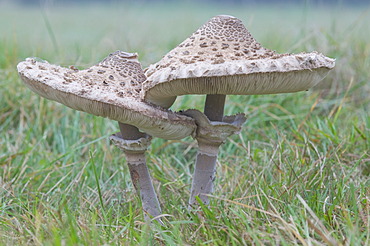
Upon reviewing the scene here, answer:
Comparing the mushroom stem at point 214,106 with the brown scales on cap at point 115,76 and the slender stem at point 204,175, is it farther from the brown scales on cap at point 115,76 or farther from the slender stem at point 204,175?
the brown scales on cap at point 115,76

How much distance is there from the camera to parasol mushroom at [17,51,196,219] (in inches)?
91.8

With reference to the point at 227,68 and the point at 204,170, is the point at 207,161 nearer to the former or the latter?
the point at 204,170

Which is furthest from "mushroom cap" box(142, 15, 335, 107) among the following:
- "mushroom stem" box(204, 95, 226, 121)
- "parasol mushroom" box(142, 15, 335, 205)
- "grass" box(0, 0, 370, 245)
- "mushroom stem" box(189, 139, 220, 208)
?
"grass" box(0, 0, 370, 245)

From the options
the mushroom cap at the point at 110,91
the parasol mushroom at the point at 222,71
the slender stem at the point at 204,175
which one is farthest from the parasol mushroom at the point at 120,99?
the slender stem at the point at 204,175

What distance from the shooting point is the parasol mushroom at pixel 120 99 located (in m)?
2.33

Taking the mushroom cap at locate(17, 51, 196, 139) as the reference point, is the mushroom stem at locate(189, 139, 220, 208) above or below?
below

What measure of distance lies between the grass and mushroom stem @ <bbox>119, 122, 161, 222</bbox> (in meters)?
0.09

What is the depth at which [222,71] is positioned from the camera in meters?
2.14

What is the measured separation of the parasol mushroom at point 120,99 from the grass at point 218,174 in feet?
1.03

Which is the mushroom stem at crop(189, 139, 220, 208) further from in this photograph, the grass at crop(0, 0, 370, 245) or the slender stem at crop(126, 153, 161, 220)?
the slender stem at crop(126, 153, 161, 220)

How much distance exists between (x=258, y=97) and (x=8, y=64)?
3329 mm

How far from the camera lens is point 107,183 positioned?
12.7ft

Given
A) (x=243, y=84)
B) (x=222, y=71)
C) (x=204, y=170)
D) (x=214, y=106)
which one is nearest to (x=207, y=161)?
(x=204, y=170)

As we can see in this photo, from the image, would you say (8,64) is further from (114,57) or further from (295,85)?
(295,85)
